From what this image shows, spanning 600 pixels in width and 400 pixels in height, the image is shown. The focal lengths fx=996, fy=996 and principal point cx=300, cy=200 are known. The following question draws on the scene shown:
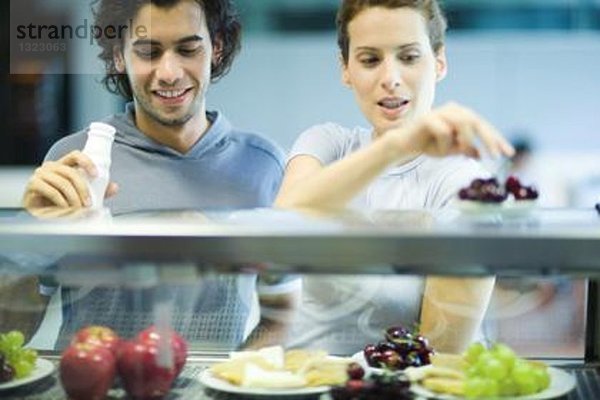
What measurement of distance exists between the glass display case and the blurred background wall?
199 centimetres

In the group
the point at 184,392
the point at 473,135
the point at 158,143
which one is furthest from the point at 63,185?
the point at 158,143

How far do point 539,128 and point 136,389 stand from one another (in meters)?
2.93

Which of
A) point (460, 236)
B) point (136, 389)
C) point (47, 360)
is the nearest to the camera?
point (460, 236)

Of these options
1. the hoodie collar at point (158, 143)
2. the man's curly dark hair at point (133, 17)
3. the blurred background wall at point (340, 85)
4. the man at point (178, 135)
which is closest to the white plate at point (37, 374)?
the man at point (178, 135)

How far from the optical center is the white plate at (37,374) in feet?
5.60

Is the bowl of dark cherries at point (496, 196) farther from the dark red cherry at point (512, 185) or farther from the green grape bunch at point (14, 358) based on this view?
the green grape bunch at point (14, 358)

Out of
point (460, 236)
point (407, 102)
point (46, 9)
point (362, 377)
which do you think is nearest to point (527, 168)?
point (407, 102)

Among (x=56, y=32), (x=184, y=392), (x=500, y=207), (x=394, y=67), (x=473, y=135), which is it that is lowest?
(x=184, y=392)

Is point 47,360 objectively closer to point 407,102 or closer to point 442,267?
point 442,267

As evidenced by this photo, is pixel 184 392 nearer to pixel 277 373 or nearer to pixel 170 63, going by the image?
pixel 277 373

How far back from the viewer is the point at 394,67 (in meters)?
2.57

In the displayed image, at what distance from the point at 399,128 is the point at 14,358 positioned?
0.82 metres

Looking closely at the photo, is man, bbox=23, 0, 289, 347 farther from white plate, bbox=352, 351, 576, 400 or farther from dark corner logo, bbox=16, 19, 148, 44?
white plate, bbox=352, 351, 576, 400

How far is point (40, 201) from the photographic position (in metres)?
1.86
